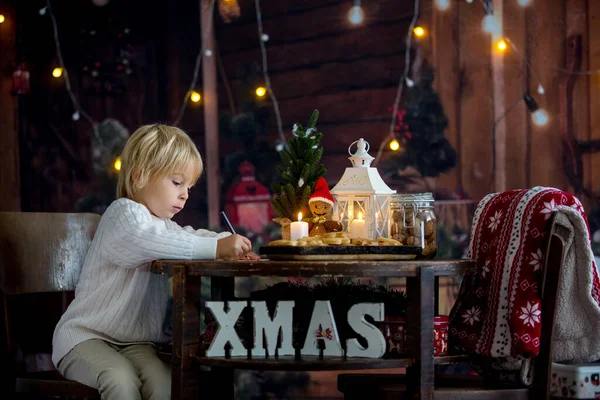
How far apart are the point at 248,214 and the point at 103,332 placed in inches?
83.5

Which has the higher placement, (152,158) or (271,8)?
(271,8)

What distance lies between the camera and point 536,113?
12.3 ft

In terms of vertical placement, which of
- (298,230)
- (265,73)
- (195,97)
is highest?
(265,73)

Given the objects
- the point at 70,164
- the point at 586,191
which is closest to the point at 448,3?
the point at 586,191

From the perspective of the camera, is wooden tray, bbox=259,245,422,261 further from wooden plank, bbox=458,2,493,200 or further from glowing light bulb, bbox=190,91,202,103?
glowing light bulb, bbox=190,91,202,103

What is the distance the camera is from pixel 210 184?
4277mm

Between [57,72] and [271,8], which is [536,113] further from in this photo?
[57,72]

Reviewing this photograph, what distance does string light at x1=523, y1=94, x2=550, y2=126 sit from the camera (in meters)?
3.73

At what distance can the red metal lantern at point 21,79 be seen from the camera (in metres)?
4.42

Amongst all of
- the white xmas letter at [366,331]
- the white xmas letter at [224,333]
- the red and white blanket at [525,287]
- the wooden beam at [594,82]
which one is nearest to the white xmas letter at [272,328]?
the white xmas letter at [224,333]

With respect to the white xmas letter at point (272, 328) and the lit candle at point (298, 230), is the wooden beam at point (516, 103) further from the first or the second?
the white xmas letter at point (272, 328)

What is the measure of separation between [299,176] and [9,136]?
2.71 m

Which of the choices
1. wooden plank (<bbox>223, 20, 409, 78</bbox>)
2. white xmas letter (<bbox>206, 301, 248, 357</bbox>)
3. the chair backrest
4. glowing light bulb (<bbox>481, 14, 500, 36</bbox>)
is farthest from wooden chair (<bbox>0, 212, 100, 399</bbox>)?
glowing light bulb (<bbox>481, 14, 500, 36</bbox>)

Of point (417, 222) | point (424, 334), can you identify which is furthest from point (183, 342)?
point (417, 222)
